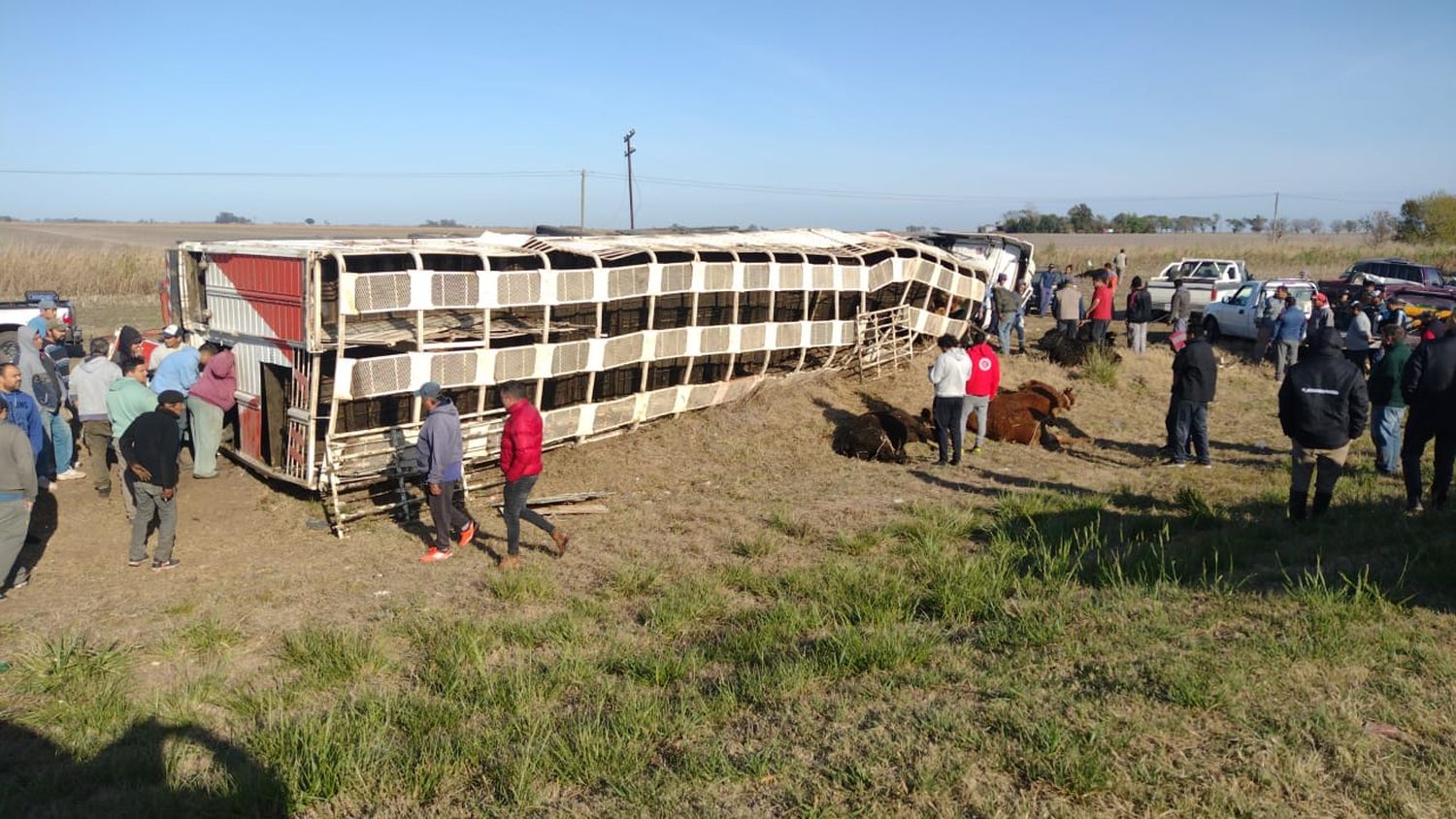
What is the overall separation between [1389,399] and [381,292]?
10704 mm

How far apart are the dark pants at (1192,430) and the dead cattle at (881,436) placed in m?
3.04

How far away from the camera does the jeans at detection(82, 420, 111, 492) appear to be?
10.6 metres

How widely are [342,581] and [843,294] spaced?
9285 millimetres

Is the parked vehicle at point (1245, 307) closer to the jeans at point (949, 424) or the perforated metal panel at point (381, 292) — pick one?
the jeans at point (949, 424)

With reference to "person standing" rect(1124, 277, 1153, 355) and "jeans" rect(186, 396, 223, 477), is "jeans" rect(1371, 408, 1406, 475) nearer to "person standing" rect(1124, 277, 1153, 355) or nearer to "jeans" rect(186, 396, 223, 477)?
"person standing" rect(1124, 277, 1153, 355)

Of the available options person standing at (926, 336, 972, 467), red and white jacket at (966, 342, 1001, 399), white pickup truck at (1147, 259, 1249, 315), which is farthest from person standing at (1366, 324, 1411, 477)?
white pickup truck at (1147, 259, 1249, 315)

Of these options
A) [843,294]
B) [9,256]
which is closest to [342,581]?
[843,294]

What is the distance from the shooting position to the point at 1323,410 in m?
8.14

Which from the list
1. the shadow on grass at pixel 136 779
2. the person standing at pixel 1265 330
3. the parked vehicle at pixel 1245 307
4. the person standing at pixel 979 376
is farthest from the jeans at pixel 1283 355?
the shadow on grass at pixel 136 779

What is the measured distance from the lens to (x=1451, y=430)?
841cm

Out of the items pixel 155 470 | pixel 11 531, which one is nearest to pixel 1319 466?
pixel 155 470

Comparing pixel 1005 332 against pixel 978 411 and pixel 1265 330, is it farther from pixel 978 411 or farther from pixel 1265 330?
pixel 978 411

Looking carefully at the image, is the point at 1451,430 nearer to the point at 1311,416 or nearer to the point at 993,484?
the point at 1311,416

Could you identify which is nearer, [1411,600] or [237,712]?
[237,712]
